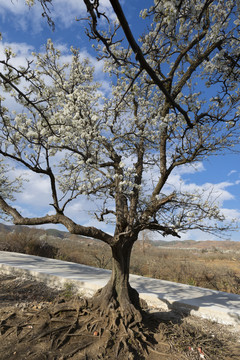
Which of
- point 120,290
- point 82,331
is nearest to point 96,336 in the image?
point 82,331

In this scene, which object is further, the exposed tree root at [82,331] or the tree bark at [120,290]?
the tree bark at [120,290]

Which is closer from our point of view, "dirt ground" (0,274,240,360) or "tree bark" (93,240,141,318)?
"dirt ground" (0,274,240,360)

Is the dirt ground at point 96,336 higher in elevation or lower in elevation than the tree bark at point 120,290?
lower

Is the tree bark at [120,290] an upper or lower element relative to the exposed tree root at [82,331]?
upper

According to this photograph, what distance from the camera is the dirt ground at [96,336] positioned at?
393 cm

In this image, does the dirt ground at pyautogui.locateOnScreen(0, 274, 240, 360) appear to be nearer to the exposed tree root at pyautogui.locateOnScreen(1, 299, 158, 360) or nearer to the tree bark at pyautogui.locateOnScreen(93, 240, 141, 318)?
the exposed tree root at pyautogui.locateOnScreen(1, 299, 158, 360)

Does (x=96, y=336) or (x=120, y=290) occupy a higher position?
(x=120, y=290)

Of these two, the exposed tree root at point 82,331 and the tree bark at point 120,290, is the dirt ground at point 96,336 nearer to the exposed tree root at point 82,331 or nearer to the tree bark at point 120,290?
the exposed tree root at point 82,331

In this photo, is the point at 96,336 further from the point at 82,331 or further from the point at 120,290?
the point at 120,290

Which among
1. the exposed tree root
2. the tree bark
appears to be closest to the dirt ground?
the exposed tree root

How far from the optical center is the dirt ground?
3930 mm

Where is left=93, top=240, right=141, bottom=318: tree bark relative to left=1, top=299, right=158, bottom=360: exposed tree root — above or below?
above

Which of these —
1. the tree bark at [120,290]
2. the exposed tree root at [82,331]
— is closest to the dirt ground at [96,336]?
the exposed tree root at [82,331]

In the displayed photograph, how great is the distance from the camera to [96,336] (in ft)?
A: 14.2
